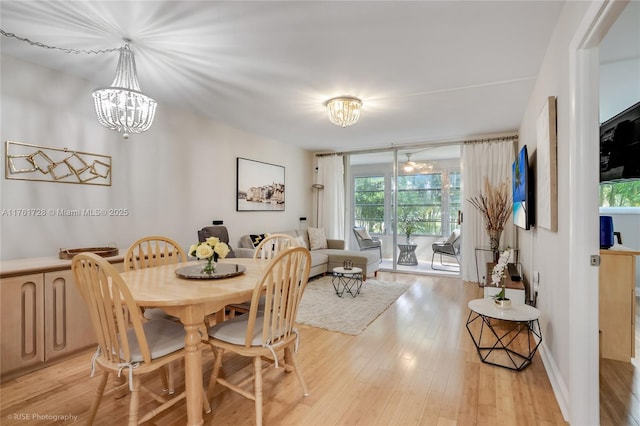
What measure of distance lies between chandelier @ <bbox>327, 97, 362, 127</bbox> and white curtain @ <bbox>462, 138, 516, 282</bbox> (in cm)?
277

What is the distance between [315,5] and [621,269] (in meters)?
2.97

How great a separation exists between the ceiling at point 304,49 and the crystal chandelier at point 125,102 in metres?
0.19

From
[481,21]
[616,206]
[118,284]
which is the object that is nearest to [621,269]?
[481,21]

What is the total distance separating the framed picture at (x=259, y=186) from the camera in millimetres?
4875

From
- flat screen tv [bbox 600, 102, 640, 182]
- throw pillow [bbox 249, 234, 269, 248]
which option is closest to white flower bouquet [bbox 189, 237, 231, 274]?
throw pillow [bbox 249, 234, 269, 248]

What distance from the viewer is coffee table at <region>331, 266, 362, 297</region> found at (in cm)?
418

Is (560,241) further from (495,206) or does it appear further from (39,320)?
(39,320)

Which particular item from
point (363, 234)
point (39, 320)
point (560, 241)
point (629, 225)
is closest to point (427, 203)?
point (363, 234)

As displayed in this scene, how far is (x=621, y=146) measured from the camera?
10.00 feet

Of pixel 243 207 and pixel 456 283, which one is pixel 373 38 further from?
pixel 456 283

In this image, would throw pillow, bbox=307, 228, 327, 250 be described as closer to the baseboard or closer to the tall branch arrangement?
the tall branch arrangement

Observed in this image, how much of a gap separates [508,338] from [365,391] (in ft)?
5.65

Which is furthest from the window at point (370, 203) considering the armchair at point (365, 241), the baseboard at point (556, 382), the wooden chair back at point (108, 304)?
the wooden chair back at point (108, 304)

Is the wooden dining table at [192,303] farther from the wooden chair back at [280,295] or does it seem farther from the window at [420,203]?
the window at [420,203]
